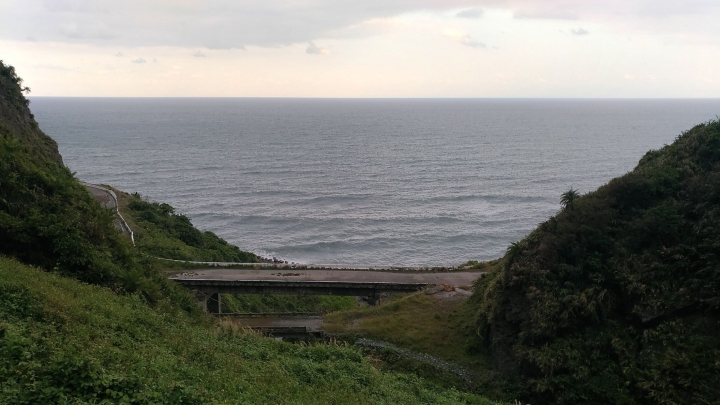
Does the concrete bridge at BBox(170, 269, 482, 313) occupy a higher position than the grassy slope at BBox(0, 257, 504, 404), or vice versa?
the grassy slope at BBox(0, 257, 504, 404)

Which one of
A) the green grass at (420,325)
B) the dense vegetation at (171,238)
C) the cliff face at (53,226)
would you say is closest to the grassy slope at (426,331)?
the green grass at (420,325)

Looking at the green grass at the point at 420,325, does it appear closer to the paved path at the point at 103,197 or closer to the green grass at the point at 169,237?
the green grass at the point at 169,237

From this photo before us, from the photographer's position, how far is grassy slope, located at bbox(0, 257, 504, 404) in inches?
380

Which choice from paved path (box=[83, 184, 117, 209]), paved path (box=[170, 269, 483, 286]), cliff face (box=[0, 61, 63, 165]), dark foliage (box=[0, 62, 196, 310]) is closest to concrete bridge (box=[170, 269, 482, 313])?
paved path (box=[170, 269, 483, 286])

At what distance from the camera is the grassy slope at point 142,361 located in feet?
31.7

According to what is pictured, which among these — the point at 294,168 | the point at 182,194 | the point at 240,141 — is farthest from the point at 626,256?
the point at 240,141

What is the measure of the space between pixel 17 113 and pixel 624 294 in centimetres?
4555

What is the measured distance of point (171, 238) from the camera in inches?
1905

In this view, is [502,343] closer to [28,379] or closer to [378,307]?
[378,307]

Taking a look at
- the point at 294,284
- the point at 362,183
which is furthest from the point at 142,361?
the point at 362,183

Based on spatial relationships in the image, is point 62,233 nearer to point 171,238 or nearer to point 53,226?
point 53,226

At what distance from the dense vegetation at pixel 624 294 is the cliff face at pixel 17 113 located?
35.6m

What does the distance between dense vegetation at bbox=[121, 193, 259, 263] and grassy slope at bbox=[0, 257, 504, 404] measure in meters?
24.1

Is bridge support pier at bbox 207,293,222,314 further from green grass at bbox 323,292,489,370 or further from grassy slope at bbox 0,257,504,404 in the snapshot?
grassy slope at bbox 0,257,504,404
